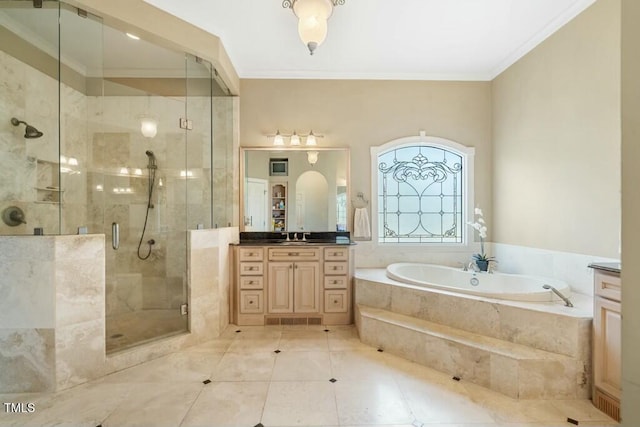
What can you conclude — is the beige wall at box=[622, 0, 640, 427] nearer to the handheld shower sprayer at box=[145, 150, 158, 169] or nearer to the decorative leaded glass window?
the decorative leaded glass window

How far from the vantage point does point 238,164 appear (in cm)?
354

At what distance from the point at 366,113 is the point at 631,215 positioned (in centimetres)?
335

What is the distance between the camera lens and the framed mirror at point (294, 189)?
11.6 feet

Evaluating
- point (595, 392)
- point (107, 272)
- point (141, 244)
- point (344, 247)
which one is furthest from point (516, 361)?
point (141, 244)

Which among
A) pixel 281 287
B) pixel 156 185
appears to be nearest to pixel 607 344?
pixel 281 287

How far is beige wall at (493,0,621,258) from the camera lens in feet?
7.16

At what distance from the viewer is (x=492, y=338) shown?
7.32 feet

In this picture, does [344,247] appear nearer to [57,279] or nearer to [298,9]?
[298,9]

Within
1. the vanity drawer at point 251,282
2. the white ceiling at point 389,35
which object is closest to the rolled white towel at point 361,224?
the vanity drawer at point 251,282

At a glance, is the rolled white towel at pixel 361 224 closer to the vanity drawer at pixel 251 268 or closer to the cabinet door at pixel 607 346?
the vanity drawer at pixel 251 268

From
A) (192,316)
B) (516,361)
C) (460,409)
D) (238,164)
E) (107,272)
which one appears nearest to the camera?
(460,409)

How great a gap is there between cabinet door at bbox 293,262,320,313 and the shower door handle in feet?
5.85

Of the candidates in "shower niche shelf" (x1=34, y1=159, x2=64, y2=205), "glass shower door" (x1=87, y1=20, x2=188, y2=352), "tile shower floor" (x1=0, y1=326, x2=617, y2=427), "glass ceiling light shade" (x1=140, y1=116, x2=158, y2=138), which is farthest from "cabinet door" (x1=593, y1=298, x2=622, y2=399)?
"glass ceiling light shade" (x1=140, y1=116, x2=158, y2=138)

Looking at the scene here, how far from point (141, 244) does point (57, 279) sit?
1.14 meters
